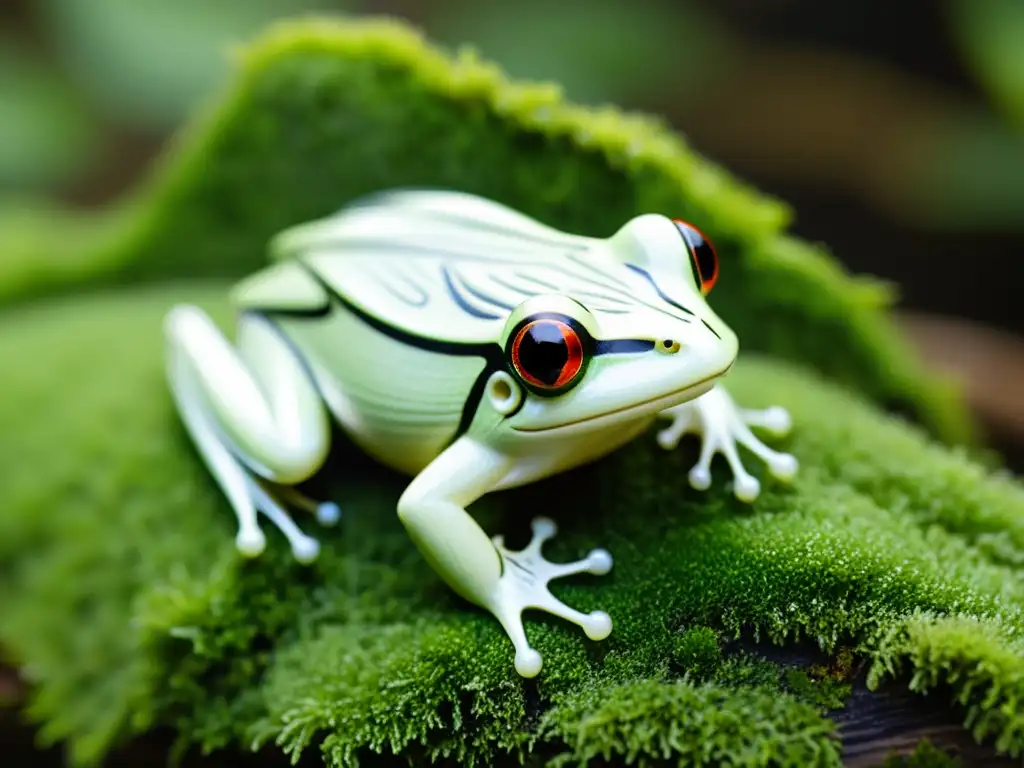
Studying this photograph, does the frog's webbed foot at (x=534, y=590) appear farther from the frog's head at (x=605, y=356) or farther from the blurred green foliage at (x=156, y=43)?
the blurred green foliage at (x=156, y=43)

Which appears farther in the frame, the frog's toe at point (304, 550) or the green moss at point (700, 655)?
the frog's toe at point (304, 550)

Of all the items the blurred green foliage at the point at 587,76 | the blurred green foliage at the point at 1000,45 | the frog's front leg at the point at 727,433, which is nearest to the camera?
the frog's front leg at the point at 727,433

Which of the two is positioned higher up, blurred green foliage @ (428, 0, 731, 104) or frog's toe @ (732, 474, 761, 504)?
blurred green foliage @ (428, 0, 731, 104)

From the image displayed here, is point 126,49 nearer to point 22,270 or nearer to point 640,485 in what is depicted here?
point 22,270

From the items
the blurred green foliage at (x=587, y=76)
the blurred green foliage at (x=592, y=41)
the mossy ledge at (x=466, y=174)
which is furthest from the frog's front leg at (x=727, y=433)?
the blurred green foliage at (x=592, y=41)

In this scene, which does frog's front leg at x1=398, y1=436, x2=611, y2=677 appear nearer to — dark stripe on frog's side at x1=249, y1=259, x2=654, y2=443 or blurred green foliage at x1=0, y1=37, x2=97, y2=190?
dark stripe on frog's side at x1=249, y1=259, x2=654, y2=443

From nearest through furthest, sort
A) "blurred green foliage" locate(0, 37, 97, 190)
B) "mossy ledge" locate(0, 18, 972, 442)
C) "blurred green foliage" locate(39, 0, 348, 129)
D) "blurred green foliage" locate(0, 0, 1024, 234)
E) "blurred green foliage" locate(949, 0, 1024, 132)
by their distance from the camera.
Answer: "mossy ledge" locate(0, 18, 972, 442) < "blurred green foliage" locate(949, 0, 1024, 132) < "blurred green foliage" locate(0, 0, 1024, 234) < "blurred green foliage" locate(39, 0, 348, 129) < "blurred green foliage" locate(0, 37, 97, 190)

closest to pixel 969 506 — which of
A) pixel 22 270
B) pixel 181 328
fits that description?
pixel 181 328

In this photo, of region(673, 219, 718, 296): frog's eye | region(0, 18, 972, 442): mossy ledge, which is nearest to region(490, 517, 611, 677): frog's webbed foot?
region(673, 219, 718, 296): frog's eye
